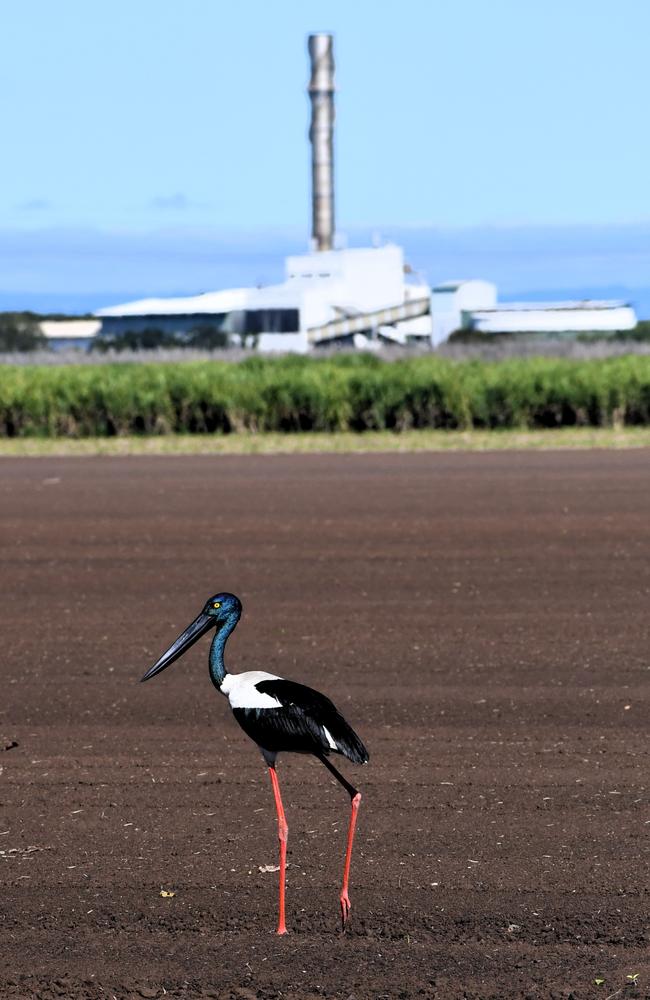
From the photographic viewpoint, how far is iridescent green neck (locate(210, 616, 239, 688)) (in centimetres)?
423

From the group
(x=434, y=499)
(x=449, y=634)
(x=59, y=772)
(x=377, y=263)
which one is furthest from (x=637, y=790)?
(x=377, y=263)

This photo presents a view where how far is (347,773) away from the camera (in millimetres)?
7543

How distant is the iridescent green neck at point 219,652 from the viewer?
423 cm

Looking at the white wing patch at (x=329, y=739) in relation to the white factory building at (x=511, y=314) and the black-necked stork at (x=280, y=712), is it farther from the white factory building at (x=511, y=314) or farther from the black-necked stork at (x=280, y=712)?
the white factory building at (x=511, y=314)

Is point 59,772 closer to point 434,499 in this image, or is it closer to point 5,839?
point 5,839

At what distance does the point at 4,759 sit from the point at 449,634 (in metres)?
3.85

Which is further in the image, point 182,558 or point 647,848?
point 182,558

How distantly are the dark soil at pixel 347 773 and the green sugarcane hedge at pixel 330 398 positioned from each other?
15.2m

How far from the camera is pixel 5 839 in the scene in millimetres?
6570

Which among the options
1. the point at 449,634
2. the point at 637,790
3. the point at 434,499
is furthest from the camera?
the point at 434,499

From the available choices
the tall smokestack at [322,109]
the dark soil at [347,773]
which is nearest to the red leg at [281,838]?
the dark soil at [347,773]

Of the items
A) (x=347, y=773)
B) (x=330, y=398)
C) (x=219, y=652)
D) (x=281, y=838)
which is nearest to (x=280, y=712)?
(x=219, y=652)

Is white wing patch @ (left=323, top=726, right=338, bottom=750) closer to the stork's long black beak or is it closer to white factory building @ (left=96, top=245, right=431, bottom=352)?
the stork's long black beak

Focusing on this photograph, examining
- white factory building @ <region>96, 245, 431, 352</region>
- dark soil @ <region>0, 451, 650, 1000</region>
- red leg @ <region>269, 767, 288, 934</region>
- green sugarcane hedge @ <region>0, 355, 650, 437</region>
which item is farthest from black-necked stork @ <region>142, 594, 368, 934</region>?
white factory building @ <region>96, 245, 431, 352</region>
